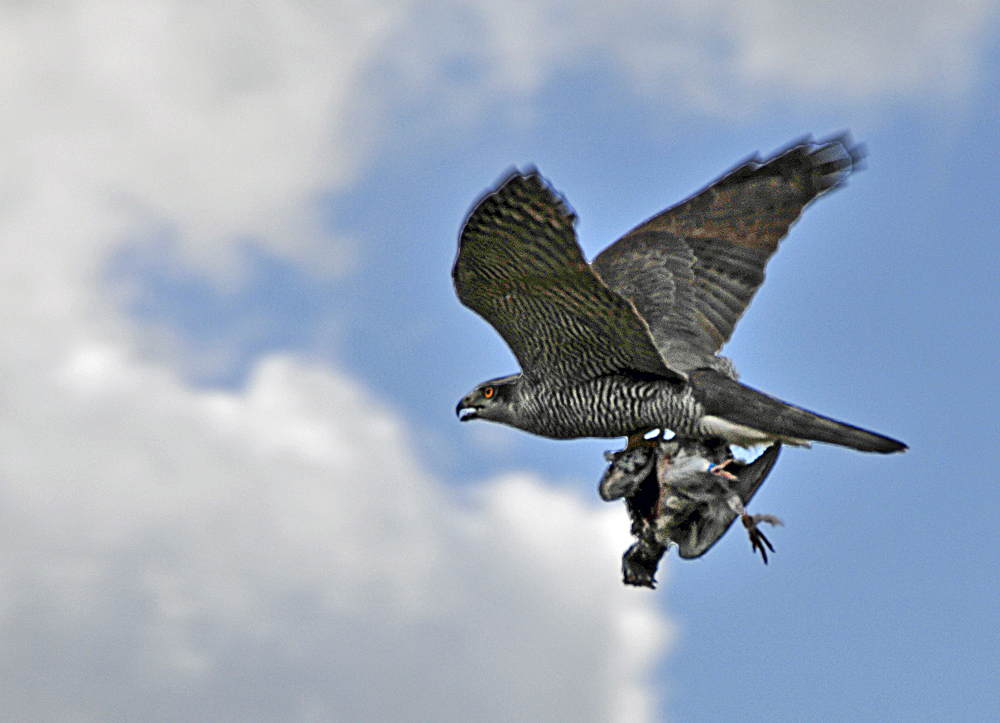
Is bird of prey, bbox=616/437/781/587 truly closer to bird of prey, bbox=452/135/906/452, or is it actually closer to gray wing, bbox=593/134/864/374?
bird of prey, bbox=452/135/906/452

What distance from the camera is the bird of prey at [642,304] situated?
8023 mm

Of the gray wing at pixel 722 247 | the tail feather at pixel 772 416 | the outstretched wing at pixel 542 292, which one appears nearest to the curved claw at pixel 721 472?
the tail feather at pixel 772 416

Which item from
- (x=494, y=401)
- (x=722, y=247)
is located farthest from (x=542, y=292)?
(x=722, y=247)

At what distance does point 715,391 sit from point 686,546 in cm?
121

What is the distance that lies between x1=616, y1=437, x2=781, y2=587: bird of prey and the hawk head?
3.49 feet

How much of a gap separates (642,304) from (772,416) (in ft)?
5.97

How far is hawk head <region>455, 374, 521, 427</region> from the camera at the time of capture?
952 centimetres

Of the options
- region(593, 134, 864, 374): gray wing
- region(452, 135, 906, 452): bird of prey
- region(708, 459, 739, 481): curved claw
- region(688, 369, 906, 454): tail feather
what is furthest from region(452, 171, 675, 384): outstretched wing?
region(593, 134, 864, 374): gray wing

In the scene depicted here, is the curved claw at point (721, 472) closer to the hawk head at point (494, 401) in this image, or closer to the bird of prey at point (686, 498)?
the bird of prey at point (686, 498)

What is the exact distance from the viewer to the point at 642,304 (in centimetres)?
992

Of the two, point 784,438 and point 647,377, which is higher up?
point 647,377

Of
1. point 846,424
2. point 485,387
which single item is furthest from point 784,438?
point 485,387

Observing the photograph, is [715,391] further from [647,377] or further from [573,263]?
[573,263]

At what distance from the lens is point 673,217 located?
10.8 m
